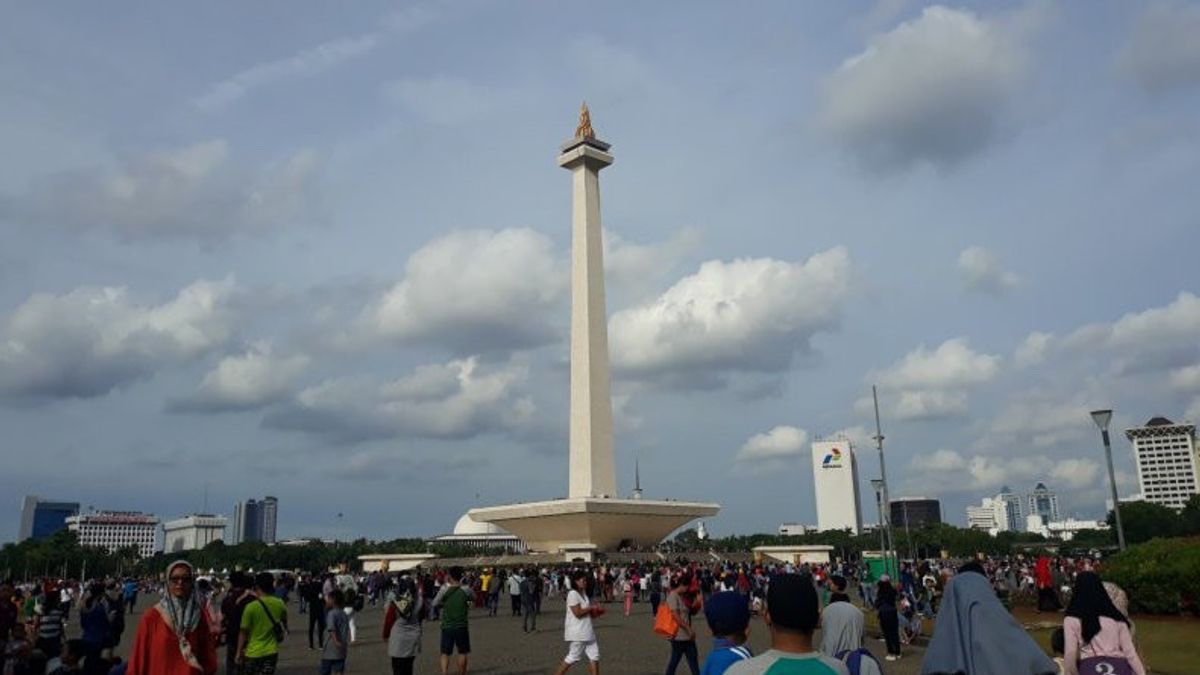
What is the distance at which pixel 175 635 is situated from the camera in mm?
5797

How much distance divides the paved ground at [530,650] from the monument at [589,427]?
35529 millimetres

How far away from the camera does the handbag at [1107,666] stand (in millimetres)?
5875

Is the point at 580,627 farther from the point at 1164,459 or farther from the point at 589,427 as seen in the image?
the point at 1164,459

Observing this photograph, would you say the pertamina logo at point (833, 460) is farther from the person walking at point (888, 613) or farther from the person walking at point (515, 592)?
the person walking at point (888, 613)

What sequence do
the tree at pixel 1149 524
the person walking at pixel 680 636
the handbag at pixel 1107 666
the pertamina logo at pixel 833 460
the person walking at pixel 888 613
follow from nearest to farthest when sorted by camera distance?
the handbag at pixel 1107 666
the person walking at pixel 680 636
the person walking at pixel 888 613
the tree at pixel 1149 524
the pertamina logo at pixel 833 460

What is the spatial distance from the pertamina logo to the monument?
367 feet

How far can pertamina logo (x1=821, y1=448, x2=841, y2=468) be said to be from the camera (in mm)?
170625

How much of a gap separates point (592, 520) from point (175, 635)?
54.2 m

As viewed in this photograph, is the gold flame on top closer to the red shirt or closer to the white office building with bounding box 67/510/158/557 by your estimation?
the red shirt

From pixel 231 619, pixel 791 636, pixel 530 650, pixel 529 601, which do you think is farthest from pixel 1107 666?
pixel 529 601

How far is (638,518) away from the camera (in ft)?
203

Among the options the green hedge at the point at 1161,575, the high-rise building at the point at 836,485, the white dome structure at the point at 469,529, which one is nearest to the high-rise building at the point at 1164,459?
the high-rise building at the point at 836,485

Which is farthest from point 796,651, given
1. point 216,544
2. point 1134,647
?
point 216,544

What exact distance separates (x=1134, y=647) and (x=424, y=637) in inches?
677
